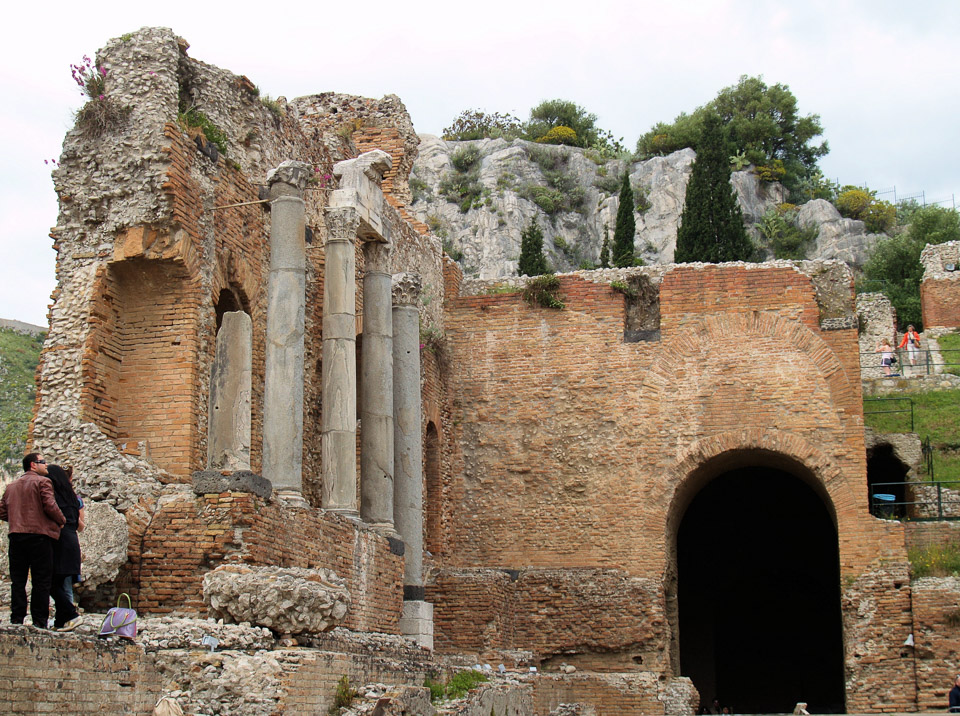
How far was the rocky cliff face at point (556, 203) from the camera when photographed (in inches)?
2057

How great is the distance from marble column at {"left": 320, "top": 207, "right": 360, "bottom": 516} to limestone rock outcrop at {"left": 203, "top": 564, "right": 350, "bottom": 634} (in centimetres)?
417

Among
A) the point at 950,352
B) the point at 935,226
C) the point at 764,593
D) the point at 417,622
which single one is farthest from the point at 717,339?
the point at 935,226

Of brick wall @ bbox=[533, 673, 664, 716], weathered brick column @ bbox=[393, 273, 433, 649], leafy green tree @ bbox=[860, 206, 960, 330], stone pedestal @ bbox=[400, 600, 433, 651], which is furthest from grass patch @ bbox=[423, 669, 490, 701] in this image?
leafy green tree @ bbox=[860, 206, 960, 330]

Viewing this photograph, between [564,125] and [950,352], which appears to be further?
[564,125]

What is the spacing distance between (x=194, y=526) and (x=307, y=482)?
449cm

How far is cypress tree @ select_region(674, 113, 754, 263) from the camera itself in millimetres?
37188

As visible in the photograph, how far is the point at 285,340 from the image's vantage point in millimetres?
13477

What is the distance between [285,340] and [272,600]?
4151 mm

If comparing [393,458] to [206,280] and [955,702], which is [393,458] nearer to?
[206,280]

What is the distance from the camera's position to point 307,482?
15.4 m

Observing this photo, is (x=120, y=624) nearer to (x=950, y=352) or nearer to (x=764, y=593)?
(x=764, y=593)

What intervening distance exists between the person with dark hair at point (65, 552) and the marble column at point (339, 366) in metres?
5.37

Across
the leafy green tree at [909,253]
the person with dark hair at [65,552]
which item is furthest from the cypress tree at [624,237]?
the person with dark hair at [65,552]

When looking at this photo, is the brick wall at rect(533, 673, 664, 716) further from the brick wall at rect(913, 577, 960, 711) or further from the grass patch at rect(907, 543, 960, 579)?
the grass patch at rect(907, 543, 960, 579)
